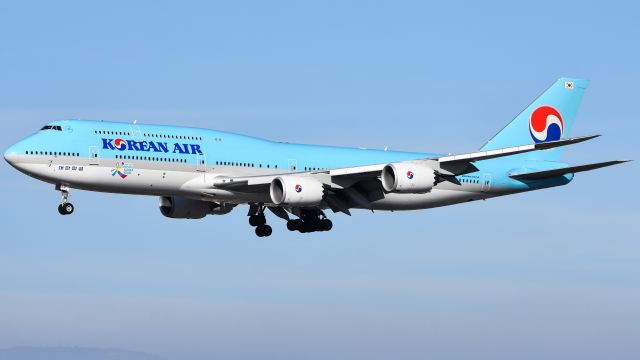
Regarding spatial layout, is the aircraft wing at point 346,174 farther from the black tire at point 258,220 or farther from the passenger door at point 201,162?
the black tire at point 258,220

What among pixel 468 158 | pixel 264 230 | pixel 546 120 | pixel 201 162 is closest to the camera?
pixel 468 158

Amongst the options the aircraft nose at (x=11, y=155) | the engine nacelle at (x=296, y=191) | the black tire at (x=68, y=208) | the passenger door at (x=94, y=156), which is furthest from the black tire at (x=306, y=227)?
the aircraft nose at (x=11, y=155)

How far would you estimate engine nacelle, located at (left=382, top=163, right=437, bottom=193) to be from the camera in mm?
54406

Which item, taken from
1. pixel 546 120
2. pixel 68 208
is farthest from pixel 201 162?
pixel 546 120

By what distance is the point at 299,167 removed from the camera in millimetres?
58875

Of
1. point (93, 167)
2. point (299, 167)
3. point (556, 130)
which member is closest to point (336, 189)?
point (299, 167)

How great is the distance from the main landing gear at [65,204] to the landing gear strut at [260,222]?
1204 centimetres

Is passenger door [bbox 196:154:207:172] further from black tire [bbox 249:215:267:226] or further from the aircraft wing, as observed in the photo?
black tire [bbox 249:215:267:226]

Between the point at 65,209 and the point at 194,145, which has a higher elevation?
the point at 194,145

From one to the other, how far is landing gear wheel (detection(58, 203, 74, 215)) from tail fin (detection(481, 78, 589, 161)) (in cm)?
2435

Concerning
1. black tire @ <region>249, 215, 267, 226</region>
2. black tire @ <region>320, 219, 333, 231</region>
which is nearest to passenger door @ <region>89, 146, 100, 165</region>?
black tire @ <region>249, 215, 267, 226</region>

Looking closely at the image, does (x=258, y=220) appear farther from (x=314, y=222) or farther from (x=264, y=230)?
(x=314, y=222)

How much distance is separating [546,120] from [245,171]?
1993 cm

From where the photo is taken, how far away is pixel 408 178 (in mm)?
54406
